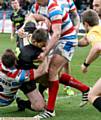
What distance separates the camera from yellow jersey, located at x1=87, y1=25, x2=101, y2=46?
7.00 m

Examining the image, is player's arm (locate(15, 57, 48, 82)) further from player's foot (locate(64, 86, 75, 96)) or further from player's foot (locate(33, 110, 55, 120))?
player's foot (locate(64, 86, 75, 96))

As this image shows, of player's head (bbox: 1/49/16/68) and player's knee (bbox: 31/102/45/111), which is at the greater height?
player's head (bbox: 1/49/16/68)

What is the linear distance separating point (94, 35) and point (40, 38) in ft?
2.77

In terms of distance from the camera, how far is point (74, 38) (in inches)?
325

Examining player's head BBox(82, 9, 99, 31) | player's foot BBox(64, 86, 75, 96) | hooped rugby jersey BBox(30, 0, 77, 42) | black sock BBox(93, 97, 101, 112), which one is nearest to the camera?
black sock BBox(93, 97, 101, 112)

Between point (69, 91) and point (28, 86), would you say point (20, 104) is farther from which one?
point (69, 91)

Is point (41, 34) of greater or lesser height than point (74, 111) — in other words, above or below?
above

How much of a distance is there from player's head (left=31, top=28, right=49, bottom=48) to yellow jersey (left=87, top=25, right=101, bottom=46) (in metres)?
0.68

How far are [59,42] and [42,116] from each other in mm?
1162

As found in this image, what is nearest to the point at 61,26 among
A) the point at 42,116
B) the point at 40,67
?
the point at 40,67

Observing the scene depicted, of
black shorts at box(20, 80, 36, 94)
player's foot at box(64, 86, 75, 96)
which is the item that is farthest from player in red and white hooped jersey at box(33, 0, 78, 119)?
player's foot at box(64, 86, 75, 96)

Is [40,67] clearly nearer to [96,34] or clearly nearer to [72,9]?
[96,34]

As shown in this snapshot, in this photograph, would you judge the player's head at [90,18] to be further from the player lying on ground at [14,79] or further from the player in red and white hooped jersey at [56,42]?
the player lying on ground at [14,79]

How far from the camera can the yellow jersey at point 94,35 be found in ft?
23.0
